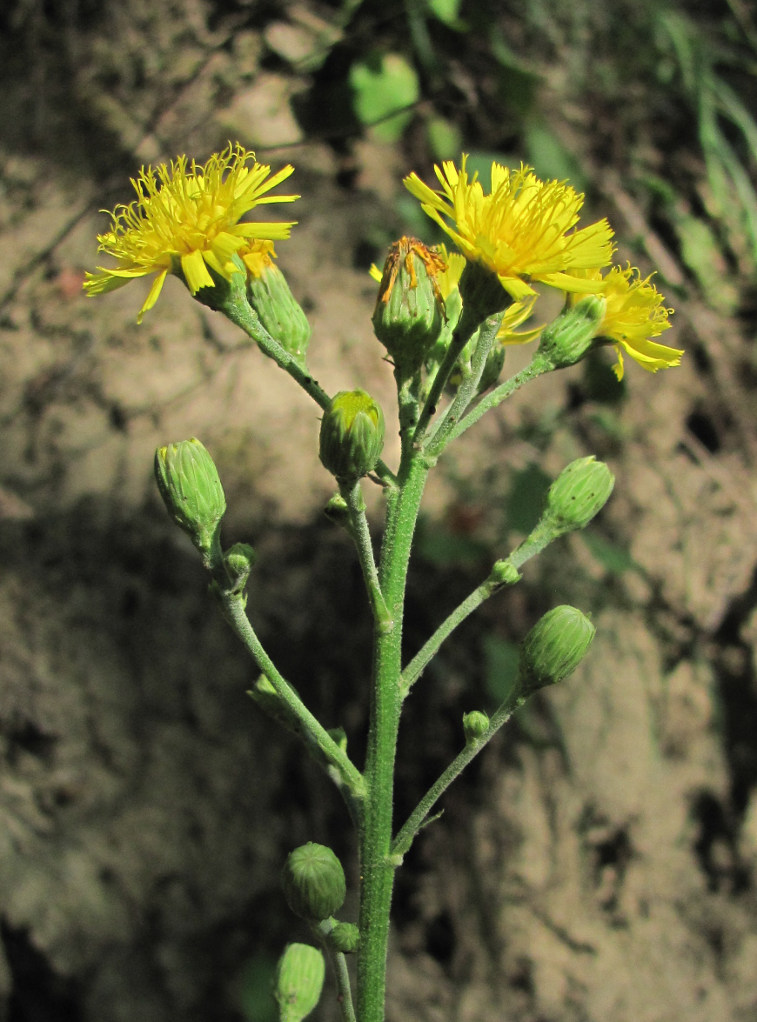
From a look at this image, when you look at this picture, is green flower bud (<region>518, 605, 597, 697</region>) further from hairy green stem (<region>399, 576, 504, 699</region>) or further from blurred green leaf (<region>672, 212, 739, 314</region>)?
blurred green leaf (<region>672, 212, 739, 314</region>)

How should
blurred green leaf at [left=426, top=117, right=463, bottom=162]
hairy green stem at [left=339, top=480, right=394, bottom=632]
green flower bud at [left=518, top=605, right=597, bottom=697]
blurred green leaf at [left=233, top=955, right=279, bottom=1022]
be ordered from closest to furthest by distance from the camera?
hairy green stem at [left=339, top=480, right=394, bottom=632] < green flower bud at [left=518, top=605, right=597, bottom=697] < blurred green leaf at [left=233, top=955, right=279, bottom=1022] < blurred green leaf at [left=426, top=117, right=463, bottom=162]

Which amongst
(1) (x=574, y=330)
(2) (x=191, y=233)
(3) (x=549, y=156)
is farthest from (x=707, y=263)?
(2) (x=191, y=233)

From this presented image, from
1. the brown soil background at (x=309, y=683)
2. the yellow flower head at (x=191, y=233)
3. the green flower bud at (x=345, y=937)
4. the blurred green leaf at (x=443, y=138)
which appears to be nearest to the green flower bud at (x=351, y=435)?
the yellow flower head at (x=191, y=233)

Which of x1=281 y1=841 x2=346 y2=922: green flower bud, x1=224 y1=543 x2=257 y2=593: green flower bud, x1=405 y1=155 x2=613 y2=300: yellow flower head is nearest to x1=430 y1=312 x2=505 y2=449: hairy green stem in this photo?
x1=405 y1=155 x2=613 y2=300: yellow flower head

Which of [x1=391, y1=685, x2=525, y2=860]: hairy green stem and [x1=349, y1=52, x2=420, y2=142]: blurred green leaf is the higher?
[x1=349, y1=52, x2=420, y2=142]: blurred green leaf

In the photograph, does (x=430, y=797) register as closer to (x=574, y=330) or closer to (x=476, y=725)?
(x=476, y=725)

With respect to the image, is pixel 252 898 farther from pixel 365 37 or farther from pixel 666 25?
pixel 666 25
